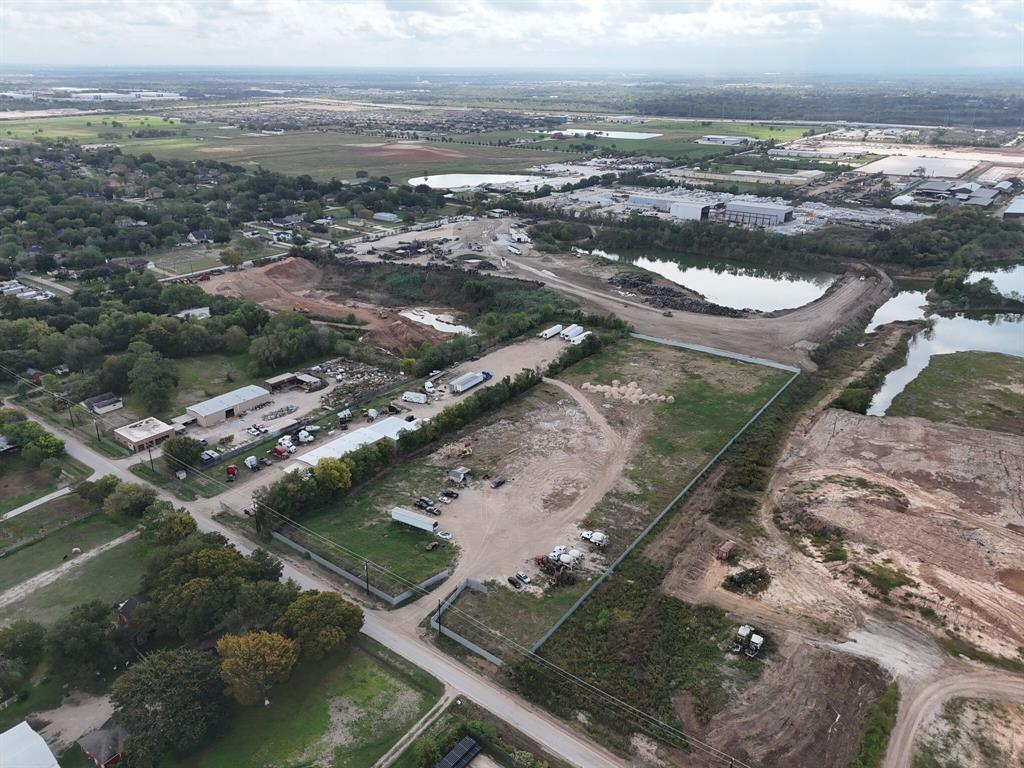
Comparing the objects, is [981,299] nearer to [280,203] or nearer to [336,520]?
[336,520]

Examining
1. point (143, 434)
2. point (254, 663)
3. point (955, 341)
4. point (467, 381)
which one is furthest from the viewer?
point (955, 341)

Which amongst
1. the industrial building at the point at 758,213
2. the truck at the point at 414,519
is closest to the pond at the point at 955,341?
the industrial building at the point at 758,213

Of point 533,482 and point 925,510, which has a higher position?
point 925,510

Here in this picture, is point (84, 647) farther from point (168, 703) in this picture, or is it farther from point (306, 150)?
point (306, 150)

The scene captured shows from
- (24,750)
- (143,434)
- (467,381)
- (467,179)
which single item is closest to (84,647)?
(24,750)

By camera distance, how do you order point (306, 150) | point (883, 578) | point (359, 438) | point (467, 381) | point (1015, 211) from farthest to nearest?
point (306, 150), point (1015, 211), point (467, 381), point (359, 438), point (883, 578)

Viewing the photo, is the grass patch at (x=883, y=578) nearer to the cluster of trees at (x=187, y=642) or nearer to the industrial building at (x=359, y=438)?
the cluster of trees at (x=187, y=642)

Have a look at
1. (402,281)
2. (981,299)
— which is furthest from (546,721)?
(981,299)
